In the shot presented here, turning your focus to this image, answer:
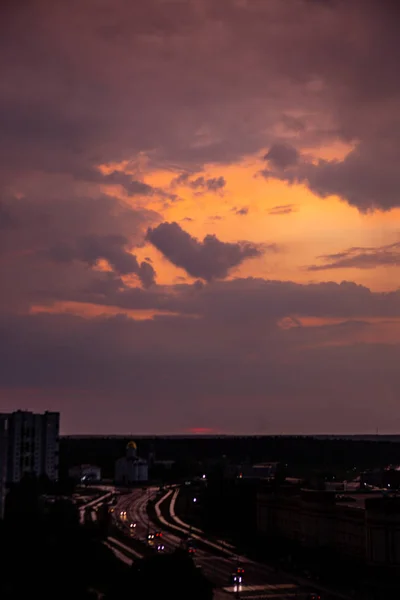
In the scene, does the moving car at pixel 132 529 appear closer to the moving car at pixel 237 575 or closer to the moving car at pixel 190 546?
the moving car at pixel 190 546

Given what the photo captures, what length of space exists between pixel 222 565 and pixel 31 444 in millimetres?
47057

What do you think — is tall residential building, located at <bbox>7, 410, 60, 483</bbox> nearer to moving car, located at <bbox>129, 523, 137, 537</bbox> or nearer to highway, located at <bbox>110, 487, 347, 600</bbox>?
highway, located at <bbox>110, 487, 347, 600</bbox>

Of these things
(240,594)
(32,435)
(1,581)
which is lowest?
(240,594)

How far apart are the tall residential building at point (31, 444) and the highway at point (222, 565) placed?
14720 millimetres

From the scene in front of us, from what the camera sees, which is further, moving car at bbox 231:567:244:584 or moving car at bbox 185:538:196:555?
moving car at bbox 185:538:196:555

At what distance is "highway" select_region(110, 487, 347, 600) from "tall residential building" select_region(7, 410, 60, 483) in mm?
14720

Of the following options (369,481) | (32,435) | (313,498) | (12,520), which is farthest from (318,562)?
(369,481)

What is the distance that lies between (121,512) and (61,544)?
8272 cm

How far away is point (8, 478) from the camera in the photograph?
114 m

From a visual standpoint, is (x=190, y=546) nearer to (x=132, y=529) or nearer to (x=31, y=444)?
(x=132, y=529)

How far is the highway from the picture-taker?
73.4 m

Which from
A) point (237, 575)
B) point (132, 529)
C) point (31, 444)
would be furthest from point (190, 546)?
point (31, 444)

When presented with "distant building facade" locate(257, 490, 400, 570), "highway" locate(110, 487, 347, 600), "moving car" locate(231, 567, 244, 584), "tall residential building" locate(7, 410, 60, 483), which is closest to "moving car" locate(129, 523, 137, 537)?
"highway" locate(110, 487, 347, 600)

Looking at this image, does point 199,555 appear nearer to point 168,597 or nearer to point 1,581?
point 168,597
